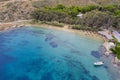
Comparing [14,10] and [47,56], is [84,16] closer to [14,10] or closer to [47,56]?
[47,56]

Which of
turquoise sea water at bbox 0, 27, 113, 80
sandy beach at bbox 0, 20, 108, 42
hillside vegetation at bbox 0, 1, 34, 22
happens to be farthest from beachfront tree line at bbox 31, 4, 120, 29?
turquoise sea water at bbox 0, 27, 113, 80

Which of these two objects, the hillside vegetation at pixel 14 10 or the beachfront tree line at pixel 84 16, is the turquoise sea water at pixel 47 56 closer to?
the beachfront tree line at pixel 84 16

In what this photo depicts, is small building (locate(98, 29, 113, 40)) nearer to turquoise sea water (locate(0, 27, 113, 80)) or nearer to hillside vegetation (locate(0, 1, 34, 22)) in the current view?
turquoise sea water (locate(0, 27, 113, 80))

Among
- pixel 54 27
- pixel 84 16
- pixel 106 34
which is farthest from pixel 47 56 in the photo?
pixel 84 16

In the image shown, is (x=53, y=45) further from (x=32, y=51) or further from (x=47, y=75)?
(x=47, y=75)

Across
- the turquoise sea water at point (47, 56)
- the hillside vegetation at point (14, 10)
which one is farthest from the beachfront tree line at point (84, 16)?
the turquoise sea water at point (47, 56)

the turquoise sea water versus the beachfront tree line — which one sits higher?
the beachfront tree line

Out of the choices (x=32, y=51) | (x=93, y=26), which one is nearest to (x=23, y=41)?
(x=32, y=51)
